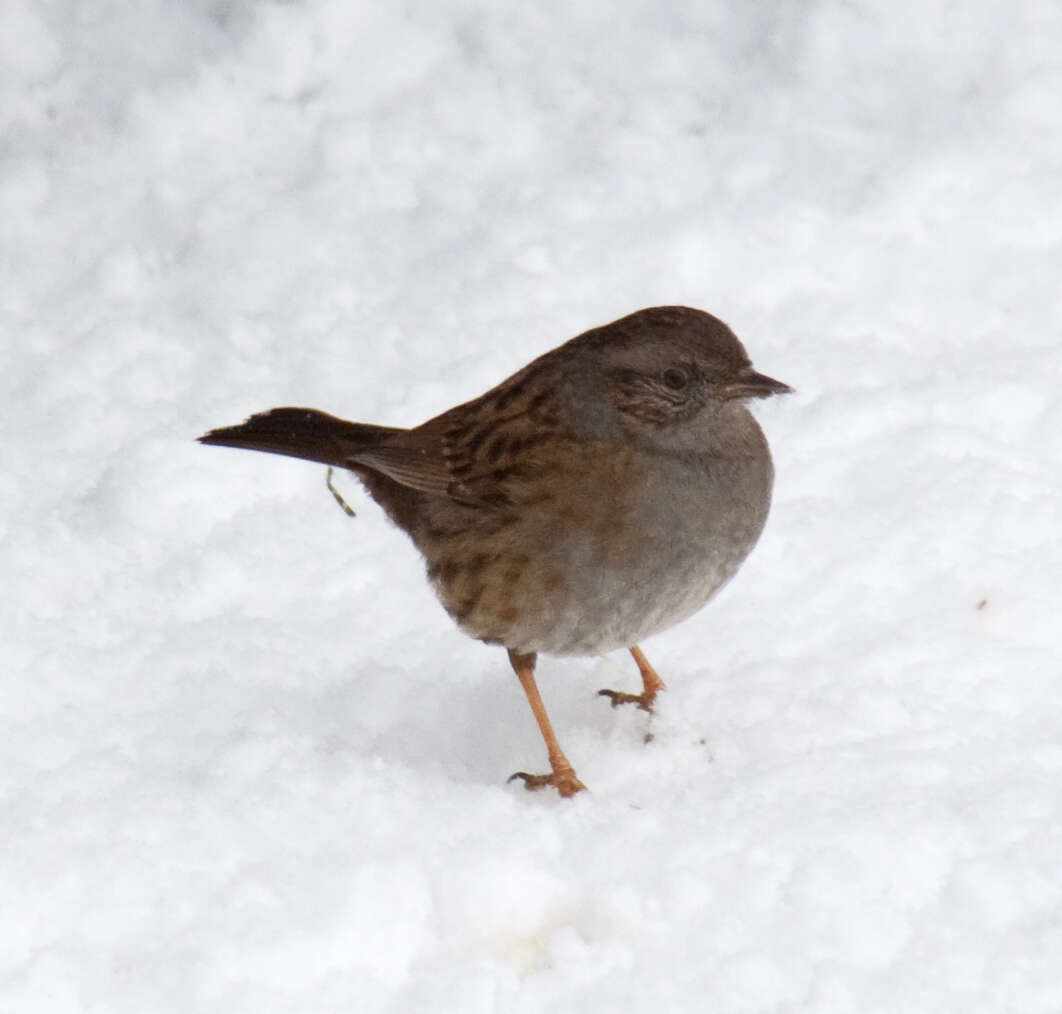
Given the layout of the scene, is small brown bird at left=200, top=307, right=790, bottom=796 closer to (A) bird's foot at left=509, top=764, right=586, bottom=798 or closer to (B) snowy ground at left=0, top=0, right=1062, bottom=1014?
(A) bird's foot at left=509, top=764, right=586, bottom=798

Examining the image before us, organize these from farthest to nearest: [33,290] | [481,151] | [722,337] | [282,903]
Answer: [481,151], [33,290], [722,337], [282,903]

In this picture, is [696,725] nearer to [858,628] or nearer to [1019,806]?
[858,628]

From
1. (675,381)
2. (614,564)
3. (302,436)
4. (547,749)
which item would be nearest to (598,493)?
(614,564)

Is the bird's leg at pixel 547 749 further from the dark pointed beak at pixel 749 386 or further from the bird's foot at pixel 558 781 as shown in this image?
the dark pointed beak at pixel 749 386

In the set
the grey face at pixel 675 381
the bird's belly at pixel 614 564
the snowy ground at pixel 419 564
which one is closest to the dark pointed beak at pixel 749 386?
the grey face at pixel 675 381

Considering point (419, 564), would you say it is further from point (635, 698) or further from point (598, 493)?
point (598, 493)

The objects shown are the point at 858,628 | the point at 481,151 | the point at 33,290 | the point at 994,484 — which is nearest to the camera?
the point at 858,628

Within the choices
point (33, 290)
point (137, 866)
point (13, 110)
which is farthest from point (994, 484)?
point (13, 110)
